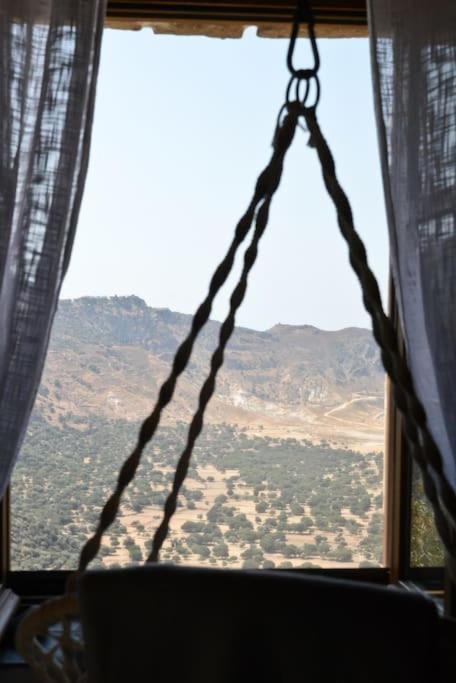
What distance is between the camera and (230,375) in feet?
6.79

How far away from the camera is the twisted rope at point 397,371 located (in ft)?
4.17

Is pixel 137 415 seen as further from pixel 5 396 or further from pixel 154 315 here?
pixel 5 396

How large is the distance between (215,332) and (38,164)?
2.26 feet

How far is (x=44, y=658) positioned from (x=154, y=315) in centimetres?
95

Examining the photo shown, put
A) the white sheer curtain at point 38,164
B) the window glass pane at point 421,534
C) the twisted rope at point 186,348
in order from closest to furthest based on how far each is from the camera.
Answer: the twisted rope at point 186,348
the white sheer curtain at point 38,164
the window glass pane at point 421,534

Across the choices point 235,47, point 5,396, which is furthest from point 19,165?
point 235,47

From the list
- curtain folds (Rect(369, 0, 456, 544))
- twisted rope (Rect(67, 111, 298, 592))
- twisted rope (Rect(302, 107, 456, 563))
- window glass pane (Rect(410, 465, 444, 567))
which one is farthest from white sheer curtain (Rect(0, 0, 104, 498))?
window glass pane (Rect(410, 465, 444, 567))

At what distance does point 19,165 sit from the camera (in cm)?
153

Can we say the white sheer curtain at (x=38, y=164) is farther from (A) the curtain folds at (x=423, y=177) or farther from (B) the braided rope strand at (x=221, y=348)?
(A) the curtain folds at (x=423, y=177)

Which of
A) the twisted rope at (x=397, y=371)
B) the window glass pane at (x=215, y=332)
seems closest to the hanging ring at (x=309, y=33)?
the twisted rope at (x=397, y=371)

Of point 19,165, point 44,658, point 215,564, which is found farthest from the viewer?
point 215,564

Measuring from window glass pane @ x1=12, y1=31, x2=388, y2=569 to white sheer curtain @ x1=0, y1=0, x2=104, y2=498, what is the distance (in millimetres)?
433

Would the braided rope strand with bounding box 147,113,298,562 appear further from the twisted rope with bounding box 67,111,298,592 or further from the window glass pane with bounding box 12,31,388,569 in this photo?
the window glass pane with bounding box 12,31,388,569

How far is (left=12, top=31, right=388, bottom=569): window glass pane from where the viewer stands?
1.99 meters
